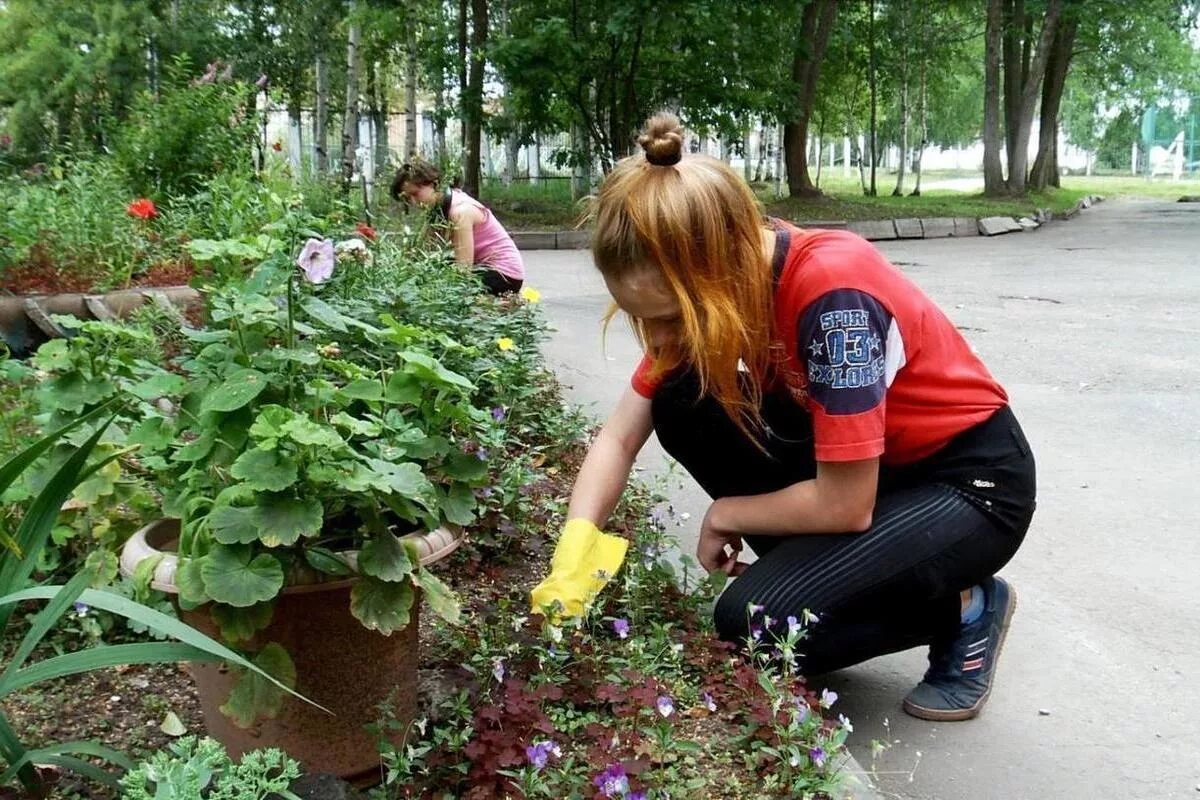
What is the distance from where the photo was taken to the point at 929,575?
221 centimetres

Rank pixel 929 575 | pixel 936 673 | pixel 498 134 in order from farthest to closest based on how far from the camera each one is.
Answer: pixel 498 134
pixel 936 673
pixel 929 575

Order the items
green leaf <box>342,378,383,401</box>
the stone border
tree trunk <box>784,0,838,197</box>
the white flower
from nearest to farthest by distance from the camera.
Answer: green leaf <box>342,378,383,401</box>
the white flower
the stone border
tree trunk <box>784,0,838,197</box>

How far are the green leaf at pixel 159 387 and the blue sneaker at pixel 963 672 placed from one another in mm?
1612

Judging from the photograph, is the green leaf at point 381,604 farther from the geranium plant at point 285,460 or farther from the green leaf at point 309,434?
the green leaf at point 309,434

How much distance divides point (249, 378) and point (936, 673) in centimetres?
160

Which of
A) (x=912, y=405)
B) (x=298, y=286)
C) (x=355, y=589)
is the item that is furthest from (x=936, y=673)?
(x=298, y=286)

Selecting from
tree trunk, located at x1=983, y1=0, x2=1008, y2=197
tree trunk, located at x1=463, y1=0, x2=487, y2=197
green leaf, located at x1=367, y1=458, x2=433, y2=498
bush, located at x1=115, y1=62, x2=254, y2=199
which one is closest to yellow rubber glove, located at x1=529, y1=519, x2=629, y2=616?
green leaf, located at x1=367, y1=458, x2=433, y2=498

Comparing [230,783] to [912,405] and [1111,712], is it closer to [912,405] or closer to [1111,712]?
[912,405]

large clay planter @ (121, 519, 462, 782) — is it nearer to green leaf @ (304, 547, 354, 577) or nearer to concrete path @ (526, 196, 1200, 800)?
green leaf @ (304, 547, 354, 577)

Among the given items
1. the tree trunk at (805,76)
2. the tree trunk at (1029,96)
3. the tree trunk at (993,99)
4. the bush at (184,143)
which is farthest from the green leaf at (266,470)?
the tree trunk at (1029,96)

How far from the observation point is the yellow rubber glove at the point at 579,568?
2.13 meters

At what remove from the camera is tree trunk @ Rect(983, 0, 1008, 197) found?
19078 millimetres

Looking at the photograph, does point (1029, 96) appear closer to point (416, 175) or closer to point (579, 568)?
point (416, 175)

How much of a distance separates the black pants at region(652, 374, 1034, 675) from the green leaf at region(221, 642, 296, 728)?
96cm
